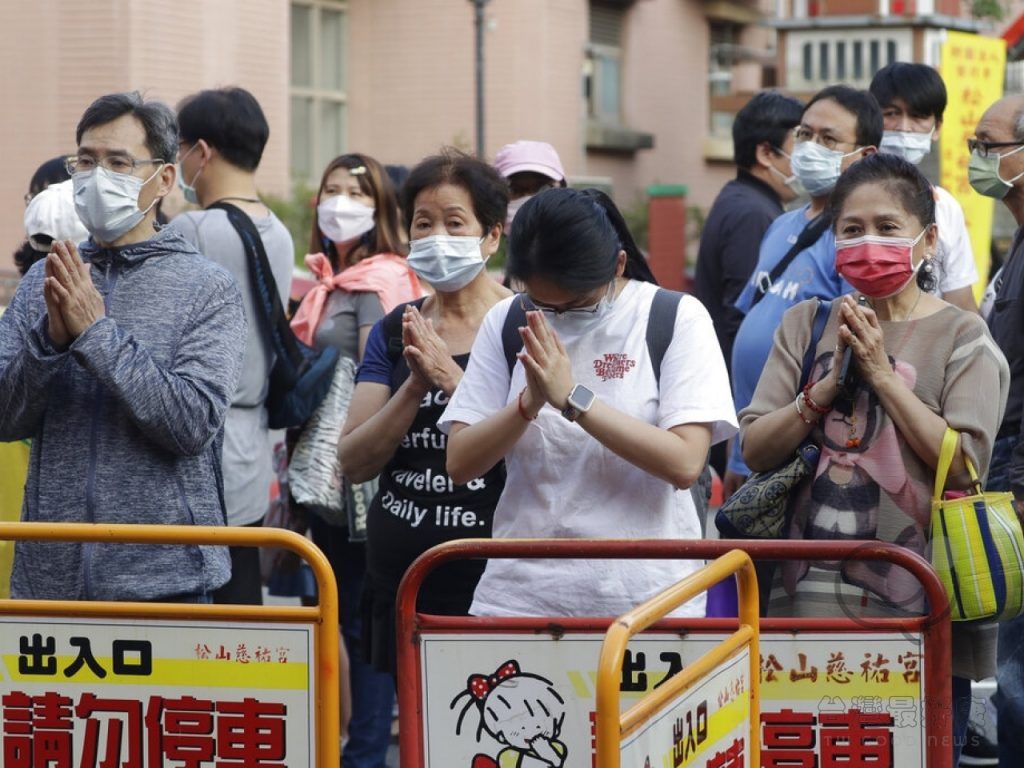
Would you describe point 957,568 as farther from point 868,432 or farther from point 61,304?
point 61,304

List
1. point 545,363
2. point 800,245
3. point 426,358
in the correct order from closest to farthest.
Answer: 1. point 545,363
2. point 426,358
3. point 800,245

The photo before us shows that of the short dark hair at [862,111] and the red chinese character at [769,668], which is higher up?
the short dark hair at [862,111]

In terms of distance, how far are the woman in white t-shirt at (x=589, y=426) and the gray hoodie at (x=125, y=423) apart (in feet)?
2.35

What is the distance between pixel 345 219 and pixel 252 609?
266 cm

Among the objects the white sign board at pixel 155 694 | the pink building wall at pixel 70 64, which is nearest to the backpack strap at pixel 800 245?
the white sign board at pixel 155 694

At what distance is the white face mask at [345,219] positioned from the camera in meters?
6.16

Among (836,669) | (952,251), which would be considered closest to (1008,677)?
(952,251)

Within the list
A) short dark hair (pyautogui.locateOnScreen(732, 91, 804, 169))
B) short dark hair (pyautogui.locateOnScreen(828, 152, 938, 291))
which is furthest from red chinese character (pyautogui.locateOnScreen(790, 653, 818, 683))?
short dark hair (pyautogui.locateOnScreen(732, 91, 804, 169))

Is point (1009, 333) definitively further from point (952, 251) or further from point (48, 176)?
point (48, 176)

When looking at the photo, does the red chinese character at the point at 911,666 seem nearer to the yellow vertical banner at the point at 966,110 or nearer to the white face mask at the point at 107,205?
the white face mask at the point at 107,205

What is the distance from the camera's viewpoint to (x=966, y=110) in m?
11.9

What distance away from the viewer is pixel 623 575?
3.90 m

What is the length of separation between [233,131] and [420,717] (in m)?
2.41

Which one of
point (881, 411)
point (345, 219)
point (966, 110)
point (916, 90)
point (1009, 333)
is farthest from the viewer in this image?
point (966, 110)
